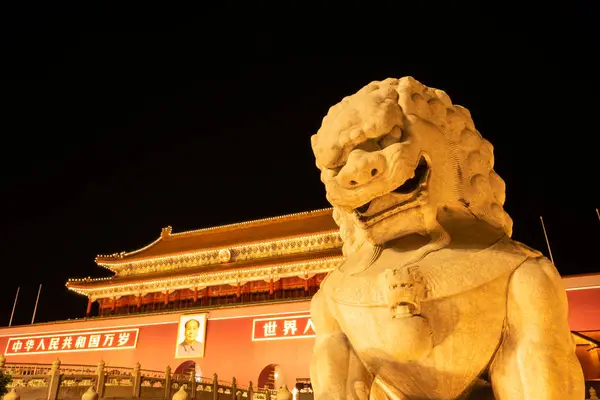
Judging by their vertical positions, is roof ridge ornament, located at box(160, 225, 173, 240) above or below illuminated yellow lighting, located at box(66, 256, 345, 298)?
above

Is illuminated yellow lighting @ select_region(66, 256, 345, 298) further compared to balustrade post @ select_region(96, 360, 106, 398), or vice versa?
illuminated yellow lighting @ select_region(66, 256, 345, 298)

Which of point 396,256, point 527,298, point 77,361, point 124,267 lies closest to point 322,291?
point 396,256

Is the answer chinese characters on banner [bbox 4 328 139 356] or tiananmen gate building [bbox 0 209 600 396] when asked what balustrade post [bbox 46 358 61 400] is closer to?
tiananmen gate building [bbox 0 209 600 396]

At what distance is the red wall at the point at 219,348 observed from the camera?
49.3 ft

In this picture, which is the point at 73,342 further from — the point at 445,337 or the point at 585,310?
the point at 445,337

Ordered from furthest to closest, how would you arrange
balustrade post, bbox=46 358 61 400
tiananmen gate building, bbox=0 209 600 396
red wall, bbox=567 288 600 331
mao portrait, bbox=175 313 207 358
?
mao portrait, bbox=175 313 207 358 < tiananmen gate building, bbox=0 209 600 396 < red wall, bbox=567 288 600 331 < balustrade post, bbox=46 358 61 400

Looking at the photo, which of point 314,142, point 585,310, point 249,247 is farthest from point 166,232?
point 314,142

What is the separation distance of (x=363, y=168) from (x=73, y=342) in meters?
20.3

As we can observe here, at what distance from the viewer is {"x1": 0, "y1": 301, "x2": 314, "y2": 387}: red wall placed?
15.0 meters

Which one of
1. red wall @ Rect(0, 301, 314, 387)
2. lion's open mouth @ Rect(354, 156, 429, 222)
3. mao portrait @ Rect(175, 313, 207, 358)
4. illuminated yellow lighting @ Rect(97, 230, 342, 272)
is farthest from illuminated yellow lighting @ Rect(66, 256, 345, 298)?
lion's open mouth @ Rect(354, 156, 429, 222)

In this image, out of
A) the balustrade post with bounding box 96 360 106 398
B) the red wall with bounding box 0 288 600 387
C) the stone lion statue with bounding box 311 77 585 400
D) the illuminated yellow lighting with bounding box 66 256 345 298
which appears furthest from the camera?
the illuminated yellow lighting with bounding box 66 256 345 298

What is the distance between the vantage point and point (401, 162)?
5.90ft

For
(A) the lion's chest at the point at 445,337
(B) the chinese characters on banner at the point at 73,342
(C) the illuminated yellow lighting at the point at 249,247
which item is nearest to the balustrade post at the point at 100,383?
(B) the chinese characters on banner at the point at 73,342

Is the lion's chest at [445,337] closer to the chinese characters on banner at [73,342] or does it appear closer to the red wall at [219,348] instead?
the red wall at [219,348]
